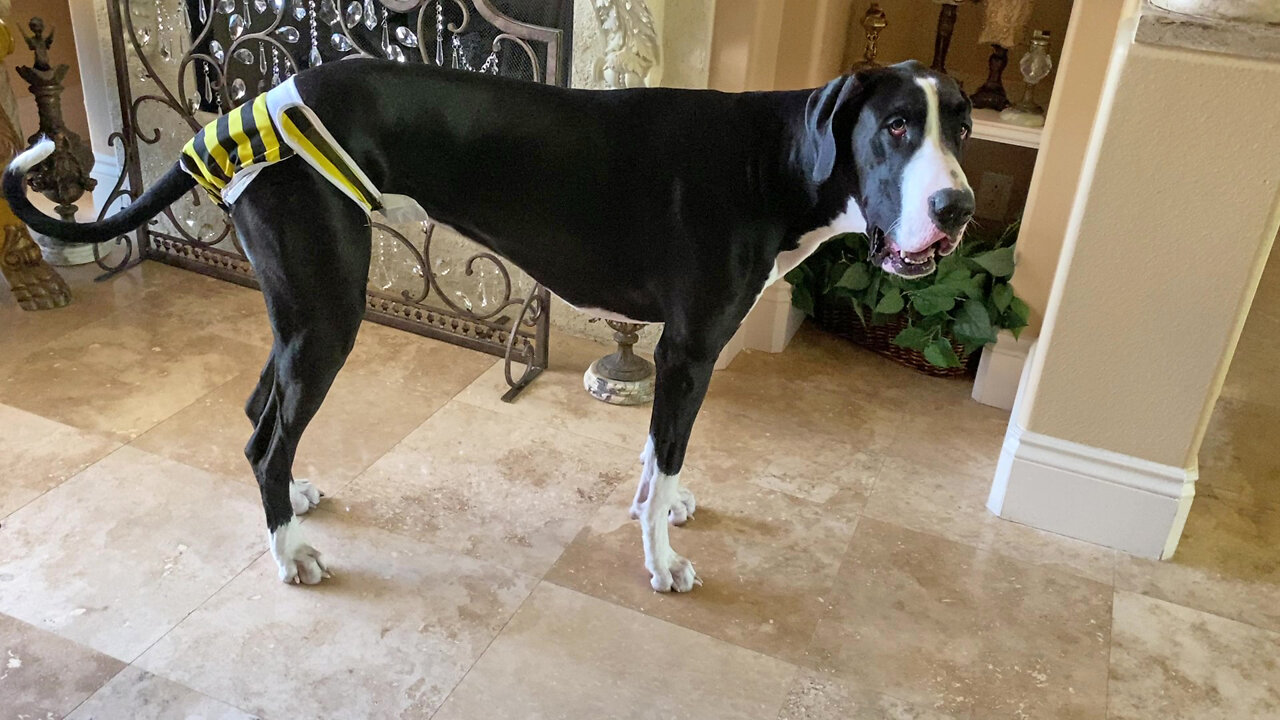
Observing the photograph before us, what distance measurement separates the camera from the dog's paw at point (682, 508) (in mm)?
1953

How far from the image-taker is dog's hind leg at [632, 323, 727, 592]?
5.34ft

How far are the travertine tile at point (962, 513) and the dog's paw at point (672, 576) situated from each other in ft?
1.51

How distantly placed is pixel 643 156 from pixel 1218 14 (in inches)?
37.1

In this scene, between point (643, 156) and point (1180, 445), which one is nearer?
point (643, 156)

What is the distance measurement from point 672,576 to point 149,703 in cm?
83

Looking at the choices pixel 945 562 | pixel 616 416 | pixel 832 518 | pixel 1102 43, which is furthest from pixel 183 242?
pixel 1102 43

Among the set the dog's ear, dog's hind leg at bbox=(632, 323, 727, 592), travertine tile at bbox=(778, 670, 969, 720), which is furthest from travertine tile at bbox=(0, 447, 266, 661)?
the dog's ear

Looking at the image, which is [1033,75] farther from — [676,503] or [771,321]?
[676,503]

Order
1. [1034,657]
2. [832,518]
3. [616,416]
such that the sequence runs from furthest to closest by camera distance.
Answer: [616,416] < [832,518] < [1034,657]

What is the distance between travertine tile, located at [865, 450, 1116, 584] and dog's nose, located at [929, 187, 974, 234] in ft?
2.87

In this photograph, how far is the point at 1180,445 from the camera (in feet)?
6.20

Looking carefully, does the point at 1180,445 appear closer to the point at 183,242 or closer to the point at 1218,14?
the point at 1218,14

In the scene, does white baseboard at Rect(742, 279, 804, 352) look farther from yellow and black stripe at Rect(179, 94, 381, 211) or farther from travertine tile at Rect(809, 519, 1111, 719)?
yellow and black stripe at Rect(179, 94, 381, 211)

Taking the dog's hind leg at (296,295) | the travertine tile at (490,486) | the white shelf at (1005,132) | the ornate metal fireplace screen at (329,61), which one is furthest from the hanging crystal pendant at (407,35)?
the white shelf at (1005,132)
